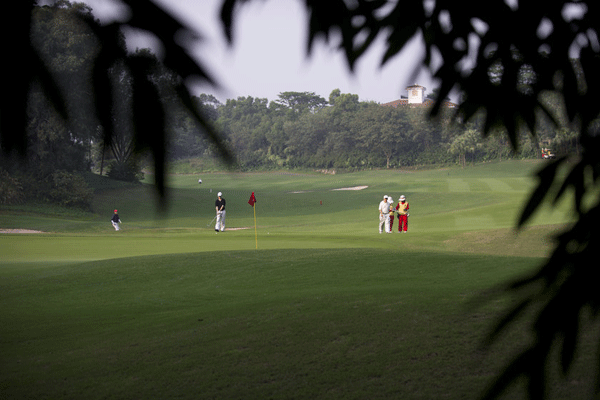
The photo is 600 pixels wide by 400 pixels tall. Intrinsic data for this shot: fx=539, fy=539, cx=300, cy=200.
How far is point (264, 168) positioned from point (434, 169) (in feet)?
75.0

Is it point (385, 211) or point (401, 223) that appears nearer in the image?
point (385, 211)

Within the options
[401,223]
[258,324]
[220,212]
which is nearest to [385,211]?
[401,223]

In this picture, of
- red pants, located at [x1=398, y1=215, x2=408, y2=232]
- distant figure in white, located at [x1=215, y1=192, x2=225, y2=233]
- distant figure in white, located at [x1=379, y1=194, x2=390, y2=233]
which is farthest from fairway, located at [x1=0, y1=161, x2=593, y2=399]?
distant figure in white, located at [x1=215, y1=192, x2=225, y2=233]

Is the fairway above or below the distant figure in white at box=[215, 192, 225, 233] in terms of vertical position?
below

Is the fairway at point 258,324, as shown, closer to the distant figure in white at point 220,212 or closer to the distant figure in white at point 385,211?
the distant figure in white at point 385,211

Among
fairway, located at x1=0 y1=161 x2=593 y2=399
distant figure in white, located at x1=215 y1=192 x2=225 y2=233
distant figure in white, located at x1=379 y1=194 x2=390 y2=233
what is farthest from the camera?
distant figure in white, located at x1=215 y1=192 x2=225 y2=233

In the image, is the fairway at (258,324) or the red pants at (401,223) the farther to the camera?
the red pants at (401,223)

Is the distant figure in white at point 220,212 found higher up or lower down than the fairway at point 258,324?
higher up

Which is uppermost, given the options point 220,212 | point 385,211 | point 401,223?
point 385,211

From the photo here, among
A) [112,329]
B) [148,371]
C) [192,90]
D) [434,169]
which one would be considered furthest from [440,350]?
[434,169]

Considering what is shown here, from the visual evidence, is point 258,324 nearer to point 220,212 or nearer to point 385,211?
point 385,211

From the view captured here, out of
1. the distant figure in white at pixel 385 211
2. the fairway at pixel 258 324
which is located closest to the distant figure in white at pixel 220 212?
the distant figure in white at pixel 385 211

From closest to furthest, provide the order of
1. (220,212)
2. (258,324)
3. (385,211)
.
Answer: (258,324), (385,211), (220,212)

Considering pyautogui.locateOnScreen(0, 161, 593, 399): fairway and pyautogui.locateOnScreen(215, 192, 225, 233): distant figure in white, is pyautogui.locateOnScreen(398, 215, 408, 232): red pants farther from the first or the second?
pyautogui.locateOnScreen(0, 161, 593, 399): fairway
